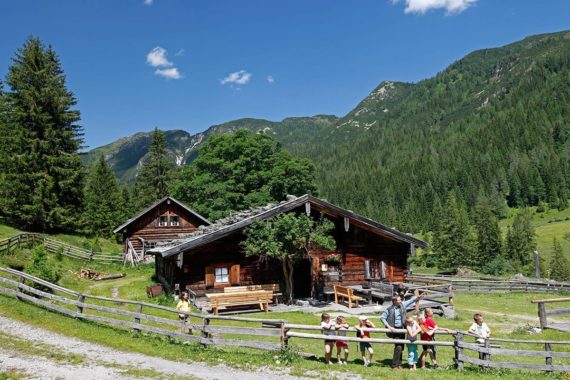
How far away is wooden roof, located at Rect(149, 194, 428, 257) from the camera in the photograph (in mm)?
23031

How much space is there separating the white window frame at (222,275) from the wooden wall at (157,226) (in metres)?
21.2

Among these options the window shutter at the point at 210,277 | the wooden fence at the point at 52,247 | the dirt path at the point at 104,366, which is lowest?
the dirt path at the point at 104,366

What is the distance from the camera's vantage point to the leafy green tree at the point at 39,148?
1625 inches

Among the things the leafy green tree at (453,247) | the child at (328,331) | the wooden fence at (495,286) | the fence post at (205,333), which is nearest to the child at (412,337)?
the child at (328,331)

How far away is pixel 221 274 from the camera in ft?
82.1

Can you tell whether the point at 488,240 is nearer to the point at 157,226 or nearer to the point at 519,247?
the point at 519,247

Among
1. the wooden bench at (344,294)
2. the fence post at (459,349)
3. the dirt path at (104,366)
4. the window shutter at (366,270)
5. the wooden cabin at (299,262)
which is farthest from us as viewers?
the window shutter at (366,270)

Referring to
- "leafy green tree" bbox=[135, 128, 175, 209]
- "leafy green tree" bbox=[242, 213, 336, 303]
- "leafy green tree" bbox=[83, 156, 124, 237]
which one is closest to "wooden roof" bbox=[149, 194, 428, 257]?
"leafy green tree" bbox=[242, 213, 336, 303]

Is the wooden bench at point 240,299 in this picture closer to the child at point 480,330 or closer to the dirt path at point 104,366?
the dirt path at point 104,366

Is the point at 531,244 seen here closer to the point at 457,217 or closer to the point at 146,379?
the point at 457,217

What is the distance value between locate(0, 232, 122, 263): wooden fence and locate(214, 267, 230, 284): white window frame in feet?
49.6

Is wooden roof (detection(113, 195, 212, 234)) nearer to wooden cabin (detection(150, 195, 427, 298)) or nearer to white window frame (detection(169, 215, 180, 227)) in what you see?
white window frame (detection(169, 215, 180, 227))

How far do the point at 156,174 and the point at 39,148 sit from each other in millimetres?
22432

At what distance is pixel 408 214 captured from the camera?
486ft
